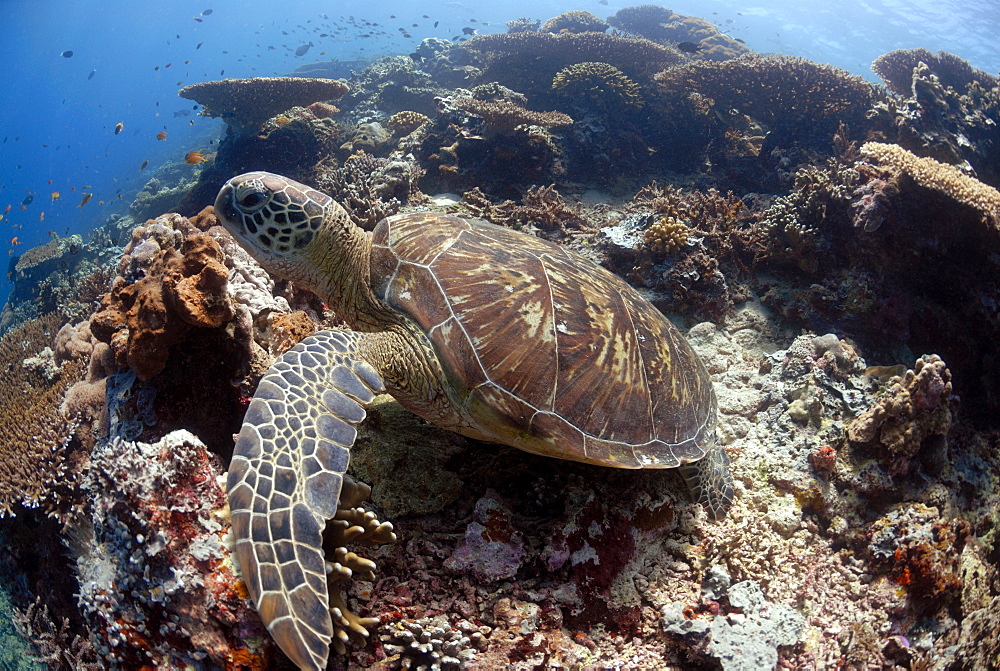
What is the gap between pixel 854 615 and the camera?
2422 mm

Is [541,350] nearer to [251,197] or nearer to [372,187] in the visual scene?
[251,197]

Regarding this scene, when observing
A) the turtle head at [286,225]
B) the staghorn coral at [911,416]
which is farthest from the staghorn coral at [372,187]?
the staghorn coral at [911,416]

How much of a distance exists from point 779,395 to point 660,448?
1693mm

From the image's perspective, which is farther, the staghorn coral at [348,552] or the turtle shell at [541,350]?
the turtle shell at [541,350]

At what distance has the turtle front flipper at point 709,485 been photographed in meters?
2.69

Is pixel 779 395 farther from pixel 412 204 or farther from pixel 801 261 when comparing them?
pixel 412 204

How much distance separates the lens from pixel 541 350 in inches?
92.1

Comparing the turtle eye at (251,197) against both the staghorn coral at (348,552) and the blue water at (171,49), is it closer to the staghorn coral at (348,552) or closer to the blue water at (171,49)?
the staghorn coral at (348,552)

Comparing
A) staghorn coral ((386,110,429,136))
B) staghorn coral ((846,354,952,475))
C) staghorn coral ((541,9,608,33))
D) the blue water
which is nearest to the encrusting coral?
staghorn coral ((846,354,952,475))

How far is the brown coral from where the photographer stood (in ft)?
7.86

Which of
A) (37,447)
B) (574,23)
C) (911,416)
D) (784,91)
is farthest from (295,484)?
(574,23)

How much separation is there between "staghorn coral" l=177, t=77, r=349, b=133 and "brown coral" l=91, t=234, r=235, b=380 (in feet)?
31.1

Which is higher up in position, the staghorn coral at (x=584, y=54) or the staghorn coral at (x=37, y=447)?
the staghorn coral at (x=584, y=54)

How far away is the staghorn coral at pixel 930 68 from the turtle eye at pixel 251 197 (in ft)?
41.7
